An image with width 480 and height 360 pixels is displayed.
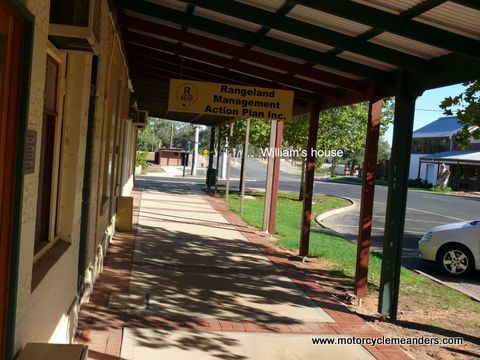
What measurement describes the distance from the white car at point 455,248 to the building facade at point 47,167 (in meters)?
6.44

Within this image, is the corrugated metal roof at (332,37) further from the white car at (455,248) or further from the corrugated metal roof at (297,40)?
the white car at (455,248)

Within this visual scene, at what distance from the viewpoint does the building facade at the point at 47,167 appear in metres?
2.98

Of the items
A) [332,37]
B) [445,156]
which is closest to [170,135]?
[445,156]

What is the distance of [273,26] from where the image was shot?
619 cm

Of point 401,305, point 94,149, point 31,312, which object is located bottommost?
point 401,305

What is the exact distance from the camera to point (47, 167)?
468 cm

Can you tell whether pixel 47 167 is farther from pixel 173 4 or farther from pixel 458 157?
pixel 458 157

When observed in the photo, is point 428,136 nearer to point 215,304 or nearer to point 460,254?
point 460,254

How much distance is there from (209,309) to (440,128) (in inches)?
2343

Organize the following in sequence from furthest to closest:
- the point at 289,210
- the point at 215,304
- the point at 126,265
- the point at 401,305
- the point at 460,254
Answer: the point at 289,210
the point at 460,254
the point at 126,265
the point at 401,305
the point at 215,304

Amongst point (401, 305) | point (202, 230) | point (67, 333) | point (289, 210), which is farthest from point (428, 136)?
point (67, 333)

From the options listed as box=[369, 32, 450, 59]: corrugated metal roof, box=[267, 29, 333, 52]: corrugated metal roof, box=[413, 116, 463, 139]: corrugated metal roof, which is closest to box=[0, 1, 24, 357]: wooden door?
box=[369, 32, 450, 59]: corrugated metal roof

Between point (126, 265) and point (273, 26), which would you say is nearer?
point (273, 26)

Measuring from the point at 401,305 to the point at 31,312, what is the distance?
18.5ft
